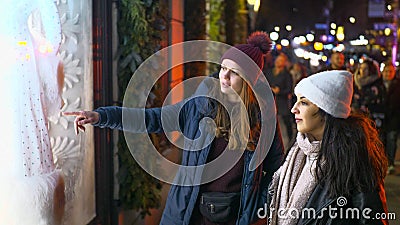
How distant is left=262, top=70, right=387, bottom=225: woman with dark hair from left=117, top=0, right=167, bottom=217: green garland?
7.13 feet

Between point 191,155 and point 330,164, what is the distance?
0.85 m

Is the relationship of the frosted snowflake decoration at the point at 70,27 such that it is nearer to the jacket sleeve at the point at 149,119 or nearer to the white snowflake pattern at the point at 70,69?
the white snowflake pattern at the point at 70,69

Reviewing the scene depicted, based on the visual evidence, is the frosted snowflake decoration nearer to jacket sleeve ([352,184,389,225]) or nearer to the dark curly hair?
the dark curly hair

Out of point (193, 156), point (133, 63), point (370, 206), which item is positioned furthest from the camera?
point (133, 63)

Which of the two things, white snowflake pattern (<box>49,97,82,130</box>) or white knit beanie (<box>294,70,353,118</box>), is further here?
white snowflake pattern (<box>49,97,82,130</box>)

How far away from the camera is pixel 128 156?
4.33 meters

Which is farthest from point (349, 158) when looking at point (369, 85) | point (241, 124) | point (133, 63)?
point (369, 85)

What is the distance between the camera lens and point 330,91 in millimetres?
2191

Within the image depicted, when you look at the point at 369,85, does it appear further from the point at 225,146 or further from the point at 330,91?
the point at 330,91

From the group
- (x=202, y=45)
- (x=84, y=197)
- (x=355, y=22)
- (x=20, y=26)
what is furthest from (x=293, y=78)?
(x=20, y=26)

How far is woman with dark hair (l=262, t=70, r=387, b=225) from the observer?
6.74ft

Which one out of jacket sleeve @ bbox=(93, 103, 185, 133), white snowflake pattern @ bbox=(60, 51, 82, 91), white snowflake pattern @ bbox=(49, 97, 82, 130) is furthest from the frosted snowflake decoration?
jacket sleeve @ bbox=(93, 103, 185, 133)

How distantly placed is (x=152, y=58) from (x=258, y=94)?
187 cm

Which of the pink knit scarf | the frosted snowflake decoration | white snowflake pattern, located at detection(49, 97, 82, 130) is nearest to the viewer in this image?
the pink knit scarf
